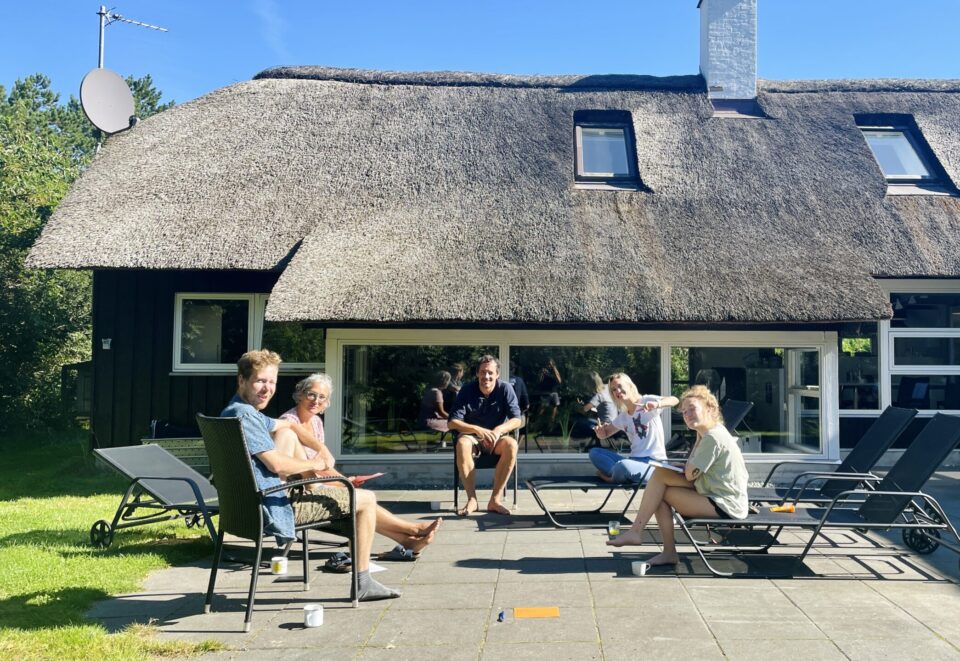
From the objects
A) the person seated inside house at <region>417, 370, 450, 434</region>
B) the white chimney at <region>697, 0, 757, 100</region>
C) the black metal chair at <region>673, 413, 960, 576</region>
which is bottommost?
the black metal chair at <region>673, 413, 960, 576</region>

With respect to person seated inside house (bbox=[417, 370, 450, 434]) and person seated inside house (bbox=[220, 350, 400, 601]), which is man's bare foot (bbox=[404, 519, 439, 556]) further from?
person seated inside house (bbox=[417, 370, 450, 434])

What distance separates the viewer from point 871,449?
5805 millimetres

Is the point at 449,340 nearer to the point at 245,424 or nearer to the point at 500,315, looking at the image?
the point at 500,315

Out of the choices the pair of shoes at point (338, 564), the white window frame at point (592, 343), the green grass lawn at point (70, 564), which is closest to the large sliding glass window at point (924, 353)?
the white window frame at point (592, 343)

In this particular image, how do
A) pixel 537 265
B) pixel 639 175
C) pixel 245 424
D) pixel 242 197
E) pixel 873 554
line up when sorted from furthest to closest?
1. pixel 639 175
2. pixel 242 197
3. pixel 537 265
4. pixel 873 554
5. pixel 245 424

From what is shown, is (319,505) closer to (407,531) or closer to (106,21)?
(407,531)

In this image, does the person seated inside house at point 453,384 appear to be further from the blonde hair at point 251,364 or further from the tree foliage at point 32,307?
the tree foliage at point 32,307

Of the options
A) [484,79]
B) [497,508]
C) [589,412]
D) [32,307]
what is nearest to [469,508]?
[497,508]

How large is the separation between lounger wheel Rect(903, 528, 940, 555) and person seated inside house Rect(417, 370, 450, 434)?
404cm

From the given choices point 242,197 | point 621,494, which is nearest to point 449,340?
point 621,494

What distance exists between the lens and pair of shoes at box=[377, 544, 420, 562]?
482 centimetres

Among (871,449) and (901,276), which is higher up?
(901,276)

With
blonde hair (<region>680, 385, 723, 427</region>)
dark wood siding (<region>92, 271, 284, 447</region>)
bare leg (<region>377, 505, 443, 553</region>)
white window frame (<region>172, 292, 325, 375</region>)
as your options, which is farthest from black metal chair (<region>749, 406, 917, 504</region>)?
dark wood siding (<region>92, 271, 284, 447</region>)

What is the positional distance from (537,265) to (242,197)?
3501 mm
